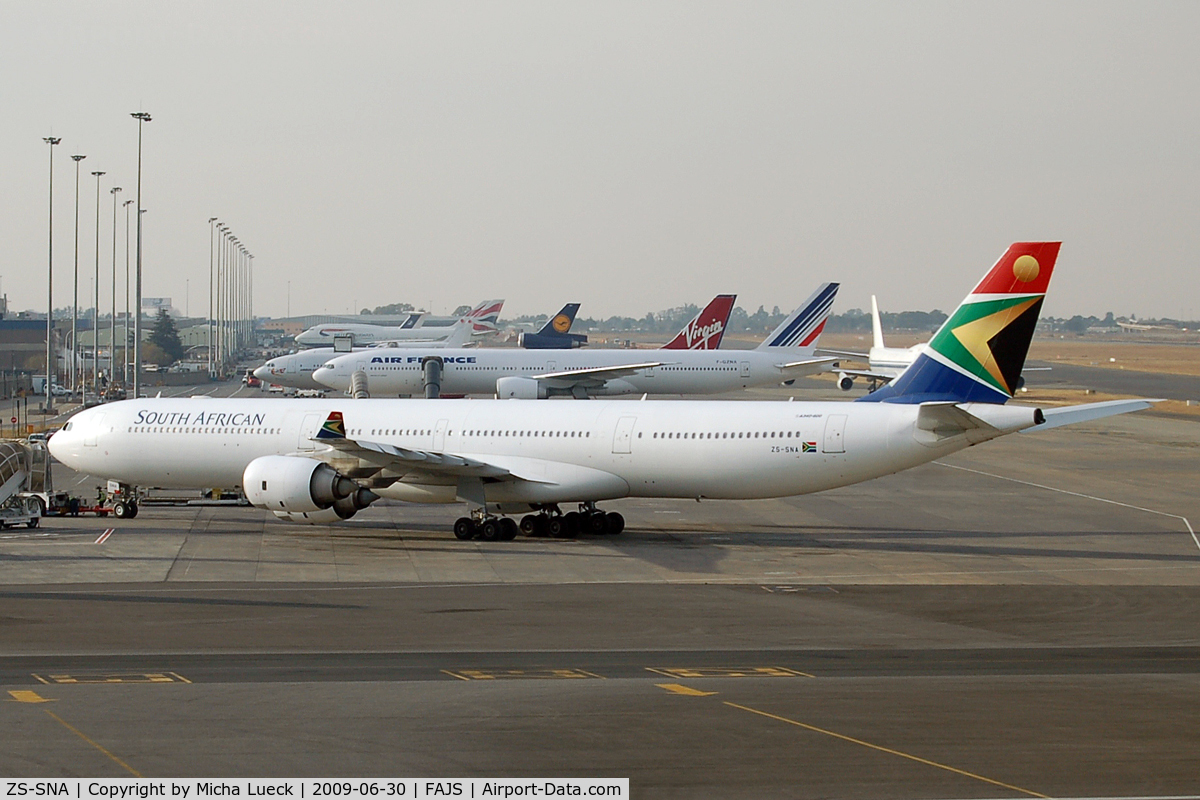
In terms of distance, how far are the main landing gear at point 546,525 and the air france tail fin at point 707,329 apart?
219ft

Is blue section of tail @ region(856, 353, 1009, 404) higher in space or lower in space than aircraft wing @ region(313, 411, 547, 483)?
higher

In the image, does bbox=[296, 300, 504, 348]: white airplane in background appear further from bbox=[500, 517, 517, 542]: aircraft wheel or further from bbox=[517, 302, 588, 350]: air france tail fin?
bbox=[500, 517, 517, 542]: aircraft wheel

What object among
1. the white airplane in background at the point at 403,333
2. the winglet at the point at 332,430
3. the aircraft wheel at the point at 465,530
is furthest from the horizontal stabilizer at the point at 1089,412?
the white airplane in background at the point at 403,333

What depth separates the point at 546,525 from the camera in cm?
3894

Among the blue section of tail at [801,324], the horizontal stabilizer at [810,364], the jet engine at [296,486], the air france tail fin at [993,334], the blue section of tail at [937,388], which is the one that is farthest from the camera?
the blue section of tail at [801,324]

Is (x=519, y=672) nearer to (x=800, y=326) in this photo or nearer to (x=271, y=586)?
(x=271, y=586)

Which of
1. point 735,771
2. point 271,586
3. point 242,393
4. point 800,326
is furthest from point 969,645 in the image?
point 242,393

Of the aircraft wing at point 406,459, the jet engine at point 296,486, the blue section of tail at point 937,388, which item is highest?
Result: the blue section of tail at point 937,388

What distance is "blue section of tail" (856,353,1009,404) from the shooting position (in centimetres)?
3528

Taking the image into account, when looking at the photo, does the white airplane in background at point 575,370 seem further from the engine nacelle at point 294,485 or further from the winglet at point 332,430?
the winglet at point 332,430

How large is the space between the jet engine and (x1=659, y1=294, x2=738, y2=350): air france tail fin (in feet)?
229

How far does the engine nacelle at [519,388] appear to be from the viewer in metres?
86.1

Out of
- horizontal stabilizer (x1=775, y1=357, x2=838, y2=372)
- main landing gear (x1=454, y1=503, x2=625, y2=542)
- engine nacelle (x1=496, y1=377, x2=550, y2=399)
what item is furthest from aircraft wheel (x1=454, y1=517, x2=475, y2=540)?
horizontal stabilizer (x1=775, y1=357, x2=838, y2=372)

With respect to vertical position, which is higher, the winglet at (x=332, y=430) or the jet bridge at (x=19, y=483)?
the winglet at (x=332, y=430)
